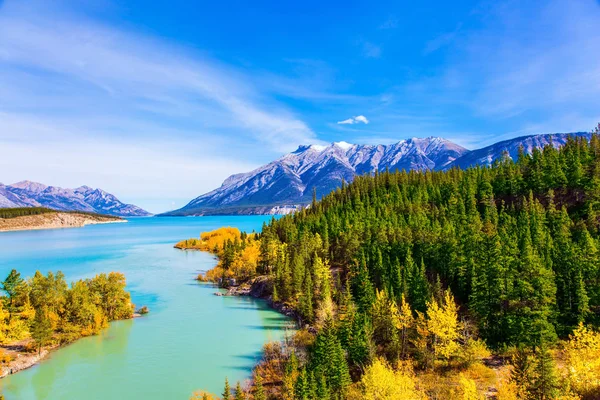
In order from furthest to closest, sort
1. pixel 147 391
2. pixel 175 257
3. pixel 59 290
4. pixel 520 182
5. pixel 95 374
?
pixel 175 257 < pixel 520 182 < pixel 59 290 < pixel 95 374 < pixel 147 391

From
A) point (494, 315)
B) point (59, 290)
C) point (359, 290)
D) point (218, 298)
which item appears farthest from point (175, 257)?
point (494, 315)

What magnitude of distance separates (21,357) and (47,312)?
9315mm

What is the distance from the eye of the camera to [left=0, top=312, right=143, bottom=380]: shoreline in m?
56.5

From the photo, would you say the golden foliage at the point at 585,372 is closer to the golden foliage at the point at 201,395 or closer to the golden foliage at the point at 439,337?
the golden foliage at the point at 439,337

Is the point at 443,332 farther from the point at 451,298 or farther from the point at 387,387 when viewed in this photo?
the point at 387,387

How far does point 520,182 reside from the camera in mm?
121000

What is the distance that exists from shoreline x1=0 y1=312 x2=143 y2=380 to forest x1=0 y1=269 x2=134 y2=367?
43 cm

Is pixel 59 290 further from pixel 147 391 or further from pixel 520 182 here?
pixel 520 182

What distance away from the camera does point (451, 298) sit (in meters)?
65.5

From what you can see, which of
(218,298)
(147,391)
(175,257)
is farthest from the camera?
(175,257)

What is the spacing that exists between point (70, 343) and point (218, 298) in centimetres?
4015

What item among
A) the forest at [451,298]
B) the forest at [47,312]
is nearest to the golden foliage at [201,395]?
the forest at [451,298]

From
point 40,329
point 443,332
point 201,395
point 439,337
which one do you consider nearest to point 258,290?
point 40,329

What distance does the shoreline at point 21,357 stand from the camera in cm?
5647
